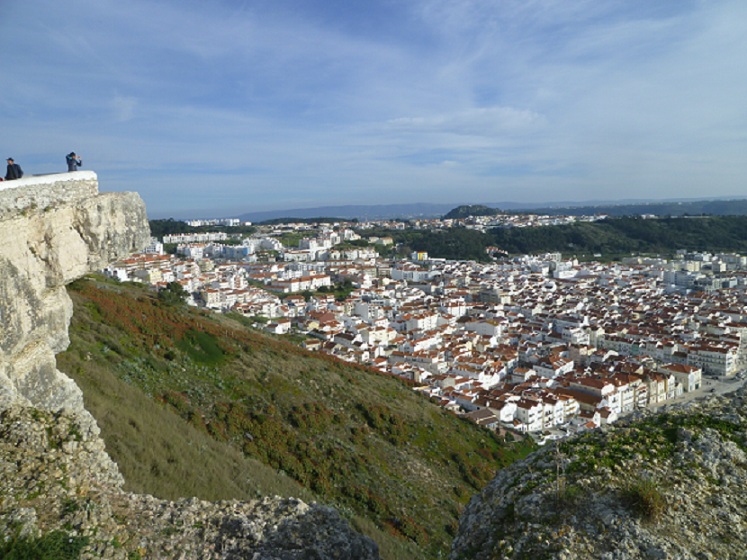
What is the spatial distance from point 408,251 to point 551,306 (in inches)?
2353

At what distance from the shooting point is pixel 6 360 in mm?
6059

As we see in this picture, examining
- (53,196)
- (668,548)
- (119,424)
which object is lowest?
(119,424)

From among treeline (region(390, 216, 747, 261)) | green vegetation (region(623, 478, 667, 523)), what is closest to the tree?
green vegetation (region(623, 478, 667, 523))

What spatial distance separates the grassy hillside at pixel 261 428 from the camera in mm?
9391

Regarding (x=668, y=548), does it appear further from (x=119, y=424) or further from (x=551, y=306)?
(x=551, y=306)

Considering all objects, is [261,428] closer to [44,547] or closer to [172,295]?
[44,547]

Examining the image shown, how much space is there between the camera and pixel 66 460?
529cm

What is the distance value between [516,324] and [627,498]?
4911cm

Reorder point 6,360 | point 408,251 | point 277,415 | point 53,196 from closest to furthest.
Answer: point 6,360
point 53,196
point 277,415
point 408,251

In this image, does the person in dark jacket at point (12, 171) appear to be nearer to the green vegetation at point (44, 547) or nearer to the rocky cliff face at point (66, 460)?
the rocky cliff face at point (66, 460)

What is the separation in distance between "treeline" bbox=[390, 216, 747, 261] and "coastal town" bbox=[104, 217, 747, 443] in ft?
69.3

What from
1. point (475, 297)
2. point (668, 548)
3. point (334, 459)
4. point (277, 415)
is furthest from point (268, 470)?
point (475, 297)

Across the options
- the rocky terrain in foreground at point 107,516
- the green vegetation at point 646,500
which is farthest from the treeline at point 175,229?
the green vegetation at point 646,500

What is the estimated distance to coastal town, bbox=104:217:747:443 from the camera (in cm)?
3225
